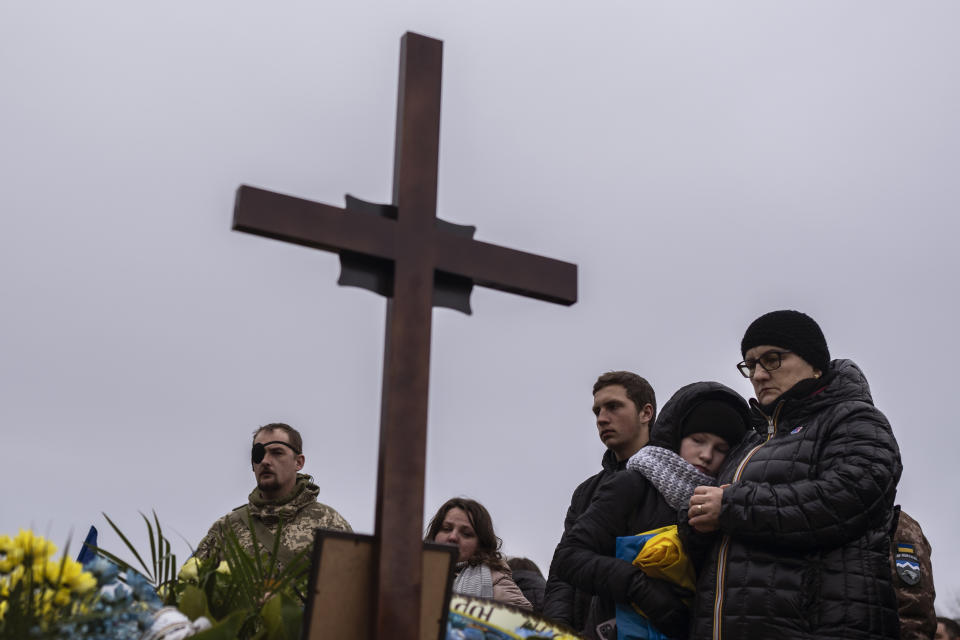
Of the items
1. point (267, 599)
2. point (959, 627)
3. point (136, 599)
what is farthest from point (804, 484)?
point (959, 627)

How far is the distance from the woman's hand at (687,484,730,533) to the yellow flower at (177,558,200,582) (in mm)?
1537

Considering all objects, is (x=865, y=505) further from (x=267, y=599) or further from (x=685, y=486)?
(x=267, y=599)

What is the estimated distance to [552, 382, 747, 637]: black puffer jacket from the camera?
12.2ft

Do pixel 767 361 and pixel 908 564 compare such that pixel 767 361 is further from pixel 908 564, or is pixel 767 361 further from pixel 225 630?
pixel 225 630

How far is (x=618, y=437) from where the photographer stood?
447cm

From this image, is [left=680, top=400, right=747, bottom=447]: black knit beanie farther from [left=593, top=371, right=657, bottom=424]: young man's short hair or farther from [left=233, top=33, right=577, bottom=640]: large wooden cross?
[left=233, top=33, right=577, bottom=640]: large wooden cross

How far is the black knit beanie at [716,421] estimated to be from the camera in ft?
12.3

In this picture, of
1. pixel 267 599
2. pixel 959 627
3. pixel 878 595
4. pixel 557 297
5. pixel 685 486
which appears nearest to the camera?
pixel 267 599

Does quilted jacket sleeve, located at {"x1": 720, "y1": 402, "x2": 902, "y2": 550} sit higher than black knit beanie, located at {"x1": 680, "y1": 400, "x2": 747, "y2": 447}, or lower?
lower

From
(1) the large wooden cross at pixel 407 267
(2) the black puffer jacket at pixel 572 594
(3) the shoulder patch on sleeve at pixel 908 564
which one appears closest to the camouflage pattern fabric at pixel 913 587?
(3) the shoulder patch on sleeve at pixel 908 564

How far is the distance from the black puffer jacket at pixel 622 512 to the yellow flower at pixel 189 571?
148 cm

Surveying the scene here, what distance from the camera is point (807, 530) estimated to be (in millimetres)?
3127

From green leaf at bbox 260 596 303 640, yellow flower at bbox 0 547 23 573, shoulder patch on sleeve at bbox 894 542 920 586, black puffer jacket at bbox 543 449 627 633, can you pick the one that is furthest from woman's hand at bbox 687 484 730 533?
yellow flower at bbox 0 547 23 573

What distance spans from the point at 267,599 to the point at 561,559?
1.60m
